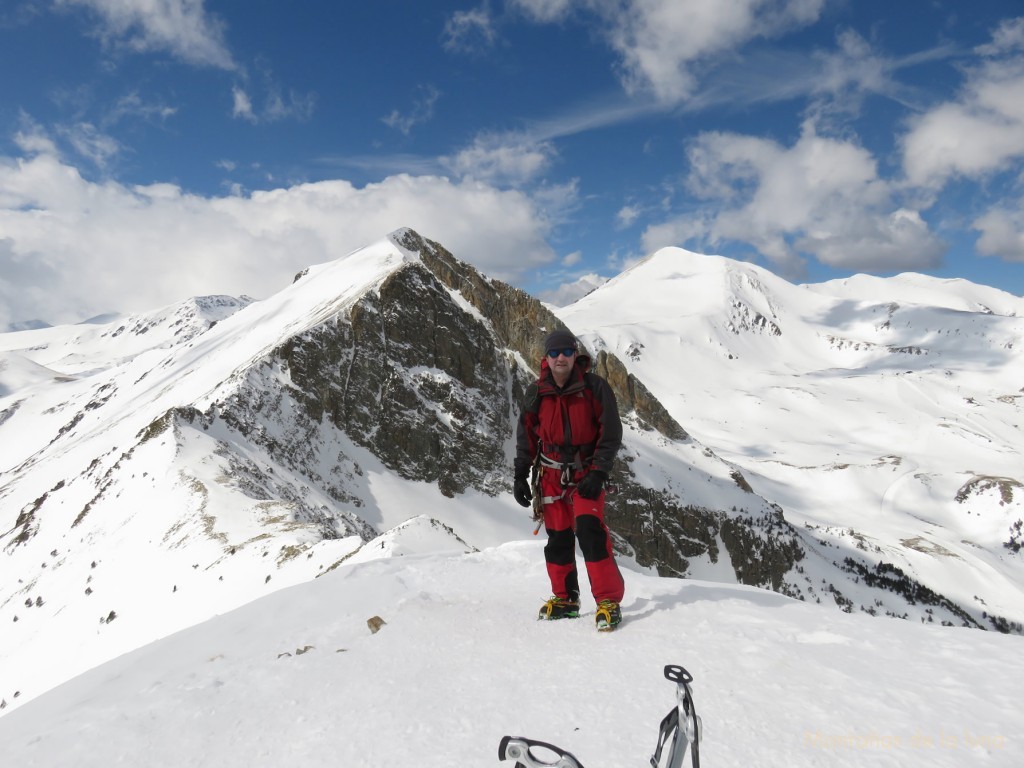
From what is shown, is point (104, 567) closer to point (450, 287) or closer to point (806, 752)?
point (806, 752)

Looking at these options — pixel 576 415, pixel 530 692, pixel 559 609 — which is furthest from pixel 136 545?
pixel 530 692

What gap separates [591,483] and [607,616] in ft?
4.73

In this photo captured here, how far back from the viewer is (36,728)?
14.6ft

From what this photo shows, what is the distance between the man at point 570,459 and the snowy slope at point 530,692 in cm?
53

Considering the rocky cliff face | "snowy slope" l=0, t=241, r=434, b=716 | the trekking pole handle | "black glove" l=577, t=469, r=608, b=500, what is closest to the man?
"black glove" l=577, t=469, r=608, b=500

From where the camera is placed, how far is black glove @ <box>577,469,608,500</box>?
662 cm

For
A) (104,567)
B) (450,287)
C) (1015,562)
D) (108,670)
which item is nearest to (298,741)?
(108,670)

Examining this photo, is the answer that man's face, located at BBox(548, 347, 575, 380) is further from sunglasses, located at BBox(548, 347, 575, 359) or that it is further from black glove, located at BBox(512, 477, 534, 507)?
black glove, located at BBox(512, 477, 534, 507)

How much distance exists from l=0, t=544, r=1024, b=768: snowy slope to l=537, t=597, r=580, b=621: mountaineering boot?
19 cm

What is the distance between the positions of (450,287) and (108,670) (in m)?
64.5

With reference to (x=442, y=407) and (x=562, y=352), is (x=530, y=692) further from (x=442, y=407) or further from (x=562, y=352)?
(x=442, y=407)

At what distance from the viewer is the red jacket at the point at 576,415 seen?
6.92 metres

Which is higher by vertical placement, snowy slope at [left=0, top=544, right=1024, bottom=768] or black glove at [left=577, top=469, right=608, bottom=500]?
black glove at [left=577, top=469, right=608, bottom=500]

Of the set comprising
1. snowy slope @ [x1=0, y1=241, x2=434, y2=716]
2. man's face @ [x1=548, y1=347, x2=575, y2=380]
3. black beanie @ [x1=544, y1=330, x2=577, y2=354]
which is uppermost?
black beanie @ [x1=544, y1=330, x2=577, y2=354]
